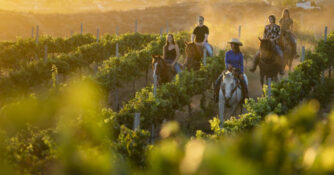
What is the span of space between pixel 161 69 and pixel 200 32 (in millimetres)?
3067

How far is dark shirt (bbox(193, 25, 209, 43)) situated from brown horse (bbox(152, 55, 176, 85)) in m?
2.53

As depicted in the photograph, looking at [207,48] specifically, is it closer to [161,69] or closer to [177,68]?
[177,68]

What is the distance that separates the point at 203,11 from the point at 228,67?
54969mm

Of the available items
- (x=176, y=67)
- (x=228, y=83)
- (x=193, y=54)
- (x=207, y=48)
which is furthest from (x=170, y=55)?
(x=228, y=83)

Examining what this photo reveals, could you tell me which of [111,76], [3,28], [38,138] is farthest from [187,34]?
[3,28]

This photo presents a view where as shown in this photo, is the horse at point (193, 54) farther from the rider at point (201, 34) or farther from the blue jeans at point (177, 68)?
the blue jeans at point (177, 68)

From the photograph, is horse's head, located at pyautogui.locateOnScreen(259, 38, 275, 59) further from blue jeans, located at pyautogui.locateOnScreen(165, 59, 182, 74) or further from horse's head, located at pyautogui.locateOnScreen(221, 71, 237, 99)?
horse's head, located at pyautogui.locateOnScreen(221, 71, 237, 99)

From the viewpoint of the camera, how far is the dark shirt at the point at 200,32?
15.0 metres

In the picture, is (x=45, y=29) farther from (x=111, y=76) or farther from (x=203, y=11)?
(x=111, y=76)

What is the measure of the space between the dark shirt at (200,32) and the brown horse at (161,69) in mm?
2528

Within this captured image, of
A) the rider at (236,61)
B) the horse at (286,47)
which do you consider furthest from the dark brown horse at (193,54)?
the rider at (236,61)

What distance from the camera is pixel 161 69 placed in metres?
12.6

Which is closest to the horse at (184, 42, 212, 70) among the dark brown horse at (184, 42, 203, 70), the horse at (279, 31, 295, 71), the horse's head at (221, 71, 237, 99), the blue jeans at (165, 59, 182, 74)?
the dark brown horse at (184, 42, 203, 70)

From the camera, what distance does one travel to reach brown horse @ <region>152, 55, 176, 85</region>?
12.5 meters
